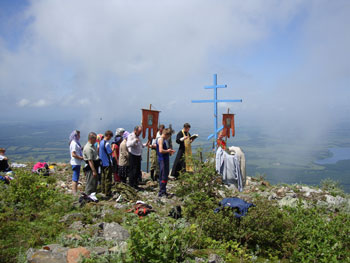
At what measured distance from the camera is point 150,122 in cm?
1091

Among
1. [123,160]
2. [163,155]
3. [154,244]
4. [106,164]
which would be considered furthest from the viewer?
[123,160]

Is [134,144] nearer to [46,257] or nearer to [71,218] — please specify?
[71,218]

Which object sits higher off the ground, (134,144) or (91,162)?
(134,144)

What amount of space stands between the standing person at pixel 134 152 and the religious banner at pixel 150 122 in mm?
2300

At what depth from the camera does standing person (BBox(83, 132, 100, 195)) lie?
6.96 metres

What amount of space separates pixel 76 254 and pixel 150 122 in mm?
7562

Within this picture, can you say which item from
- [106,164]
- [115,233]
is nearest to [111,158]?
[106,164]

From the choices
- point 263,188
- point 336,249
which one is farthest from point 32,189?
point 263,188

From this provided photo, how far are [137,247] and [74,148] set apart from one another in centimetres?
487

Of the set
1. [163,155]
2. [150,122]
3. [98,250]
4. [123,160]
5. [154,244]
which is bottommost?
[98,250]

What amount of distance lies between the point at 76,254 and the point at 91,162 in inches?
142

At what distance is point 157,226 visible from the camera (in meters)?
3.60

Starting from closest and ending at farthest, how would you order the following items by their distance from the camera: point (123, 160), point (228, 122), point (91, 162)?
point (91, 162)
point (123, 160)
point (228, 122)

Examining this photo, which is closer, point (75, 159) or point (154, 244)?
point (154, 244)
